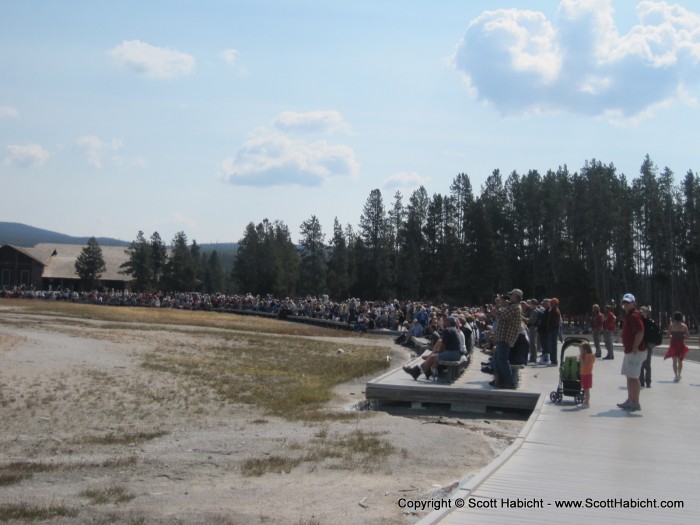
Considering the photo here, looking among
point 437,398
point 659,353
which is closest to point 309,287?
point 659,353

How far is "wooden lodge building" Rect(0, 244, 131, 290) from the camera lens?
112m

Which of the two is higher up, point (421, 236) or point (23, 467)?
point (421, 236)

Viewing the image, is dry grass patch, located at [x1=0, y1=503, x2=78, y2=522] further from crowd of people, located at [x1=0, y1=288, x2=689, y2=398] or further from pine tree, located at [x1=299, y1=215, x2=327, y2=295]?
pine tree, located at [x1=299, y1=215, x2=327, y2=295]

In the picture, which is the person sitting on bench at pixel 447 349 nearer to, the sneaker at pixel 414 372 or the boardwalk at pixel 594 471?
the sneaker at pixel 414 372

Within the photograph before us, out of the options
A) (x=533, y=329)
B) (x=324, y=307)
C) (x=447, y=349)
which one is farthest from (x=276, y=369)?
(x=324, y=307)

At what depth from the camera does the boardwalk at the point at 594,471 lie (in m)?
6.75

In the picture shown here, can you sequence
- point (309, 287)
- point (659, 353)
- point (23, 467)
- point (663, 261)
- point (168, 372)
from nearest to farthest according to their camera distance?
point (23, 467)
point (168, 372)
point (659, 353)
point (663, 261)
point (309, 287)

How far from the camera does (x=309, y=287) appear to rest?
104312 mm

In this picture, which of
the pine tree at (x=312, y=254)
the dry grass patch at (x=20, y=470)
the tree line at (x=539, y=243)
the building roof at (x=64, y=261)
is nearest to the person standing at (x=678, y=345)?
the dry grass patch at (x=20, y=470)

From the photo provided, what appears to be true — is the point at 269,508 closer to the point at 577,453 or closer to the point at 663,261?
the point at 577,453

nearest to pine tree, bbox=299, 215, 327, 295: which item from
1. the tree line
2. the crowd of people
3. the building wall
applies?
the tree line

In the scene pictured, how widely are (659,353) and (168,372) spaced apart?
16.4 m

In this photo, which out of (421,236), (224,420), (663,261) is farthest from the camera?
(421,236)

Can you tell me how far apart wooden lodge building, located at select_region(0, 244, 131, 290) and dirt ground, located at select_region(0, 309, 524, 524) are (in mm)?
97860
